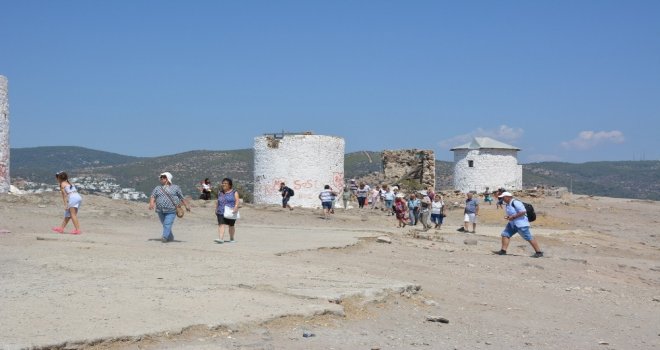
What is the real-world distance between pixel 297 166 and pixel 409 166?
15.2 metres

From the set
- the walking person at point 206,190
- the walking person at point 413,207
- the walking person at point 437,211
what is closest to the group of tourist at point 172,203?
the walking person at point 437,211

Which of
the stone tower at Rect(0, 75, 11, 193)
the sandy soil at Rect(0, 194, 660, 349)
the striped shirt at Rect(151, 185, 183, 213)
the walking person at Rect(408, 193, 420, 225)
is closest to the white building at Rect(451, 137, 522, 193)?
the walking person at Rect(408, 193, 420, 225)

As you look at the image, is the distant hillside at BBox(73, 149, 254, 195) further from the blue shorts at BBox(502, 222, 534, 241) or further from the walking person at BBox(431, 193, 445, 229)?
the blue shorts at BBox(502, 222, 534, 241)

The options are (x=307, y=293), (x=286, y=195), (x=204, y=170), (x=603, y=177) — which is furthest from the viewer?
(x=603, y=177)

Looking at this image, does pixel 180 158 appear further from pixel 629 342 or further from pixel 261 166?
pixel 629 342

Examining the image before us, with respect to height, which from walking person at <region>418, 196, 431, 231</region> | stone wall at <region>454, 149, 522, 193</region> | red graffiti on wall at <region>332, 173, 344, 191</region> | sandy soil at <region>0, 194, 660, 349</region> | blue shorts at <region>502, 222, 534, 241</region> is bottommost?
sandy soil at <region>0, 194, 660, 349</region>

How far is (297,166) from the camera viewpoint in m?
30.5

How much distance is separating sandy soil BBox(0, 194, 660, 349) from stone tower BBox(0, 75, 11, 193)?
5.47 metres

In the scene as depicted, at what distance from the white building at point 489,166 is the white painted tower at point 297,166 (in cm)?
1519

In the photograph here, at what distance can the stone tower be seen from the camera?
73.8ft

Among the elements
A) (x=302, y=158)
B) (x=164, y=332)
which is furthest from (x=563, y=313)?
(x=302, y=158)

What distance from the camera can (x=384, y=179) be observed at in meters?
44.4

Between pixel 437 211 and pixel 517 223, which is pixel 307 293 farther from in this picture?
pixel 437 211

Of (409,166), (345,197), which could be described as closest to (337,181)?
(345,197)
